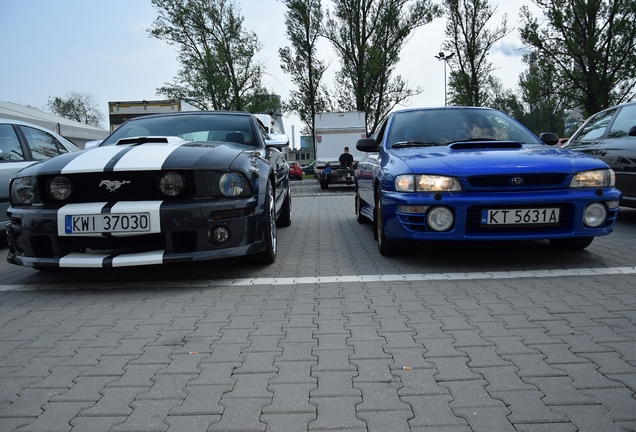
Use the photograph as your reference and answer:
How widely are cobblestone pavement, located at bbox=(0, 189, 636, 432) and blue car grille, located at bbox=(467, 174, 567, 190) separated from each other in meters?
0.71

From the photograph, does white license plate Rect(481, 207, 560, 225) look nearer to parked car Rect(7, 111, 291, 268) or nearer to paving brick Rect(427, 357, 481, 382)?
parked car Rect(7, 111, 291, 268)

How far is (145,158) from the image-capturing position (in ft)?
14.1

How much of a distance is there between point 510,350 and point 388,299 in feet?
3.84

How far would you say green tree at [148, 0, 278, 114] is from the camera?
34312 millimetres

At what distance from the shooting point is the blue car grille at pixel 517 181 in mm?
4500

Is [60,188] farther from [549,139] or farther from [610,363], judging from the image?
[549,139]

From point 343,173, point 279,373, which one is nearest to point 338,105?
point 343,173

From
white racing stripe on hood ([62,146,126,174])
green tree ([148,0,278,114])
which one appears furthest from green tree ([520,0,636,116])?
white racing stripe on hood ([62,146,126,174])

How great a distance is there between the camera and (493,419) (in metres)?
2.00

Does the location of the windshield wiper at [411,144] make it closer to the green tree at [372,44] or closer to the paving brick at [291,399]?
the paving brick at [291,399]

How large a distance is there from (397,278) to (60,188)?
2.75 meters

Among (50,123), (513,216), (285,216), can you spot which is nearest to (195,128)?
(285,216)

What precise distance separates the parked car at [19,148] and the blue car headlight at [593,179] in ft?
20.2

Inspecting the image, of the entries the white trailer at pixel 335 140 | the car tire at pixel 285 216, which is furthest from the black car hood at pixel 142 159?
the white trailer at pixel 335 140
